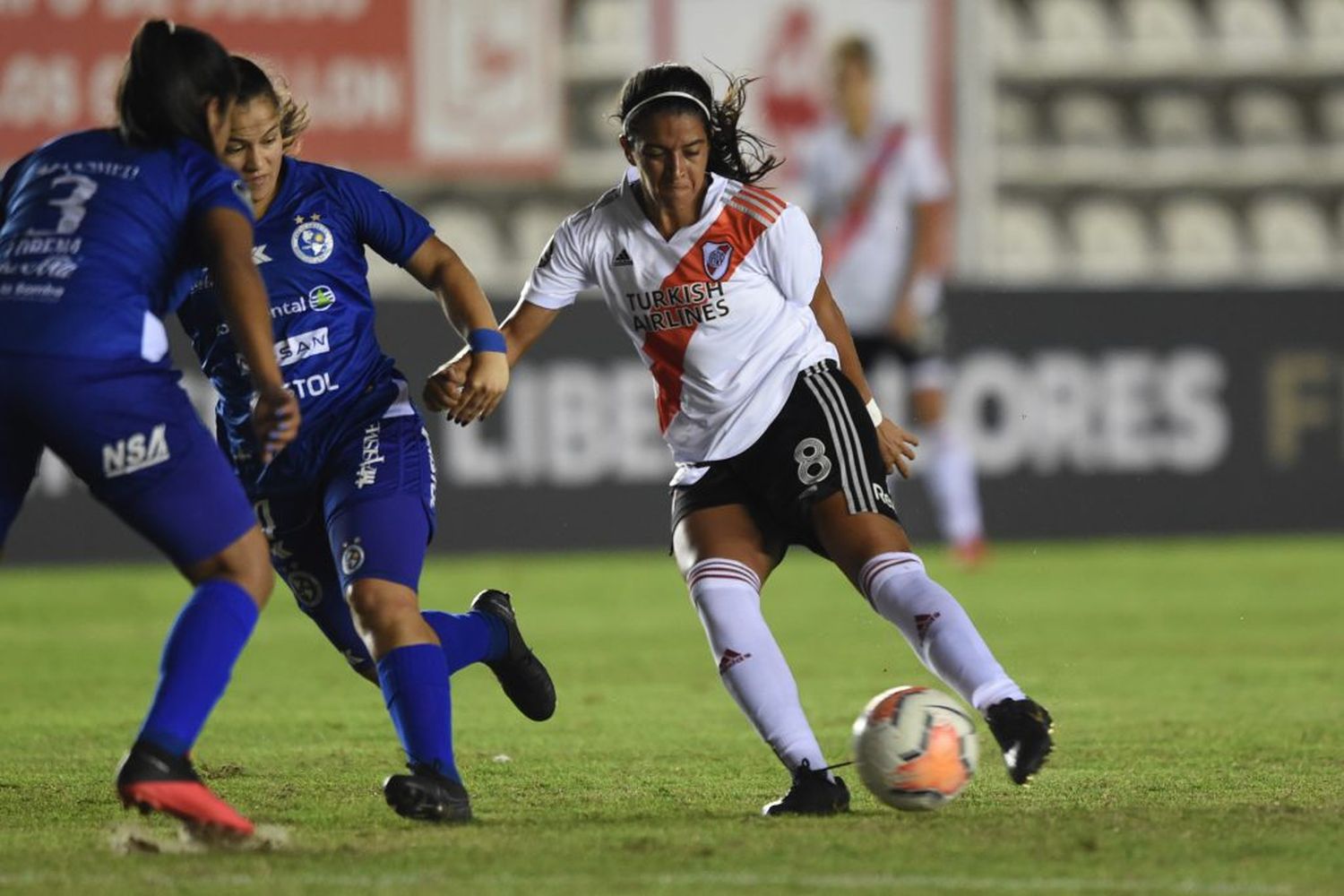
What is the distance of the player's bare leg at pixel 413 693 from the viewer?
16.8ft

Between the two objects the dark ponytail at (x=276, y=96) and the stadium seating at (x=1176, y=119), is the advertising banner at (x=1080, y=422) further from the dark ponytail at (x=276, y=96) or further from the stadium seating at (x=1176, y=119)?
the dark ponytail at (x=276, y=96)

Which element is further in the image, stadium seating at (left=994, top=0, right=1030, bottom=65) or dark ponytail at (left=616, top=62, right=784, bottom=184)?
stadium seating at (left=994, top=0, right=1030, bottom=65)

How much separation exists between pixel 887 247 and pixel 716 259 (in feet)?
31.1

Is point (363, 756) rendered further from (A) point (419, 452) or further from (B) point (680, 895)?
(B) point (680, 895)

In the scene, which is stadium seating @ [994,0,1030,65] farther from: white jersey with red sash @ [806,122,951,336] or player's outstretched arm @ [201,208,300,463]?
player's outstretched arm @ [201,208,300,463]

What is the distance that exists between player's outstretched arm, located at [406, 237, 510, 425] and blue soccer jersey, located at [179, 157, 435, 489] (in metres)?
0.05

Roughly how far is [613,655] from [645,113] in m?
4.61

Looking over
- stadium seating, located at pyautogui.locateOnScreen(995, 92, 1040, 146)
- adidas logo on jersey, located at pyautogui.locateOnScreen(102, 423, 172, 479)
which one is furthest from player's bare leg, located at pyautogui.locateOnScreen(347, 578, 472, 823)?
stadium seating, located at pyautogui.locateOnScreen(995, 92, 1040, 146)

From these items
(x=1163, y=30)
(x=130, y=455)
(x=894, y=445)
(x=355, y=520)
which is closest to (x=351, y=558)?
(x=355, y=520)

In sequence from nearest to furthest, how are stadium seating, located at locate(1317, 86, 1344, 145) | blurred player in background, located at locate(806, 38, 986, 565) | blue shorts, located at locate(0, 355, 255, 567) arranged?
1. blue shorts, located at locate(0, 355, 255, 567)
2. blurred player in background, located at locate(806, 38, 986, 565)
3. stadium seating, located at locate(1317, 86, 1344, 145)

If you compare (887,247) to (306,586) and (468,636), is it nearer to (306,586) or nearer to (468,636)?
(468,636)

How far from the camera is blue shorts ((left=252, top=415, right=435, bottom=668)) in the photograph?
5.39 m

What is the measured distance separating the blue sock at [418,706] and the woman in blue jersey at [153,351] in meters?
0.46

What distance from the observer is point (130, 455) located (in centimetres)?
470
